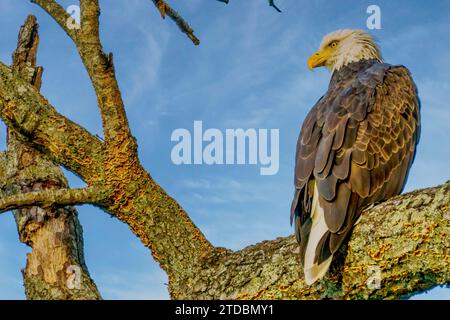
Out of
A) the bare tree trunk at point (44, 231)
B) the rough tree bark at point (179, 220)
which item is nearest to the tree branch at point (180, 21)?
the rough tree bark at point (179, 220)

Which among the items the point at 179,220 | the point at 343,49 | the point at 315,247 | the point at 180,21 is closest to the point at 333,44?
the point at 343,49

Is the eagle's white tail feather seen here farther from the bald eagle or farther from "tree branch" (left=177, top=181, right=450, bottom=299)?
"tree branch" (left=177, top=181, right=450, bottom=299)

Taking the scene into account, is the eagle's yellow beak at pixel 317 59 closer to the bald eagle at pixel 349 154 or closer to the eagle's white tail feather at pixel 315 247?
the bald eagle at pixel 349 154

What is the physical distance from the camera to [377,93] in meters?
5.31

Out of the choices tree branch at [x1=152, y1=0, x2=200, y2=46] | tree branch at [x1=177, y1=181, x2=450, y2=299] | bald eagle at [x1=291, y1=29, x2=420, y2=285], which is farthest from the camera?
tree branch at [x1=152, y1=0, x2=200, y2=46]

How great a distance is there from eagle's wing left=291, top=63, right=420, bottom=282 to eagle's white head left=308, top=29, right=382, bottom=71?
4.11 ft

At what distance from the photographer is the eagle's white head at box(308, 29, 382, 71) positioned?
6941 millimetres

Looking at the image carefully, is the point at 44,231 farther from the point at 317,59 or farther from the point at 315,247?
the point at 317,59

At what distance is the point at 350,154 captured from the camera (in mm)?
4762

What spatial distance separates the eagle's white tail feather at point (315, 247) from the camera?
4.12m

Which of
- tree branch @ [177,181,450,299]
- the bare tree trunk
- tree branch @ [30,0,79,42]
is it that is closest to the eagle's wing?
tree branch @ [177,181,450,299]
